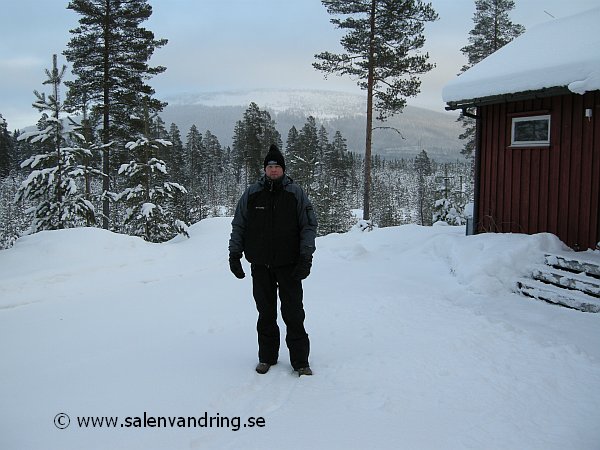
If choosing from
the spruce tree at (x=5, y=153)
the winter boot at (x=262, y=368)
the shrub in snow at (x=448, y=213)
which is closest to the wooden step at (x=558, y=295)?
the winter boot at (x=262, y=368)

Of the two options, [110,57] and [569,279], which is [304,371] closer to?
[569,279]

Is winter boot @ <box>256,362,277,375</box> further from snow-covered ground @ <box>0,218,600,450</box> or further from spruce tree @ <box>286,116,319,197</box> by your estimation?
spruce tree @ <box>286,116,319,197</box>

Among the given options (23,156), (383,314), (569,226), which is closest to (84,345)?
(383,314)

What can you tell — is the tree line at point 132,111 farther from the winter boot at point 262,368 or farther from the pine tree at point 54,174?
the winter boot at point 262,368

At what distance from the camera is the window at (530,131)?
850 cm

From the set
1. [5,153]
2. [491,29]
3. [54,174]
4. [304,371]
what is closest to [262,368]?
[304,371]

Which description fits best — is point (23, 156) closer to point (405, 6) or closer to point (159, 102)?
point (159, 102)

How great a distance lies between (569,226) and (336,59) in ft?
47.3

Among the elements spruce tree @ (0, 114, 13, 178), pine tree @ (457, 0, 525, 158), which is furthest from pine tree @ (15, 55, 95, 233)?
spruce tree @ (0, 114, 13, 178)

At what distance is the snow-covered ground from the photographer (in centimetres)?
327

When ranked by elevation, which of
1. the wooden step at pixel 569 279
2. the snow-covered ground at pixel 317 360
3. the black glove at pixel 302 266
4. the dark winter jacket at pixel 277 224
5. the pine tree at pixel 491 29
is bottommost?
the snow-covered ground at pixel 317 360

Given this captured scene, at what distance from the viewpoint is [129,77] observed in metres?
18.9

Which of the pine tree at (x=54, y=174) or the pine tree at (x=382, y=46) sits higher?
the pine tree at (x=382, y=46)

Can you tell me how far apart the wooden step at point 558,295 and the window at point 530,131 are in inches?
119
